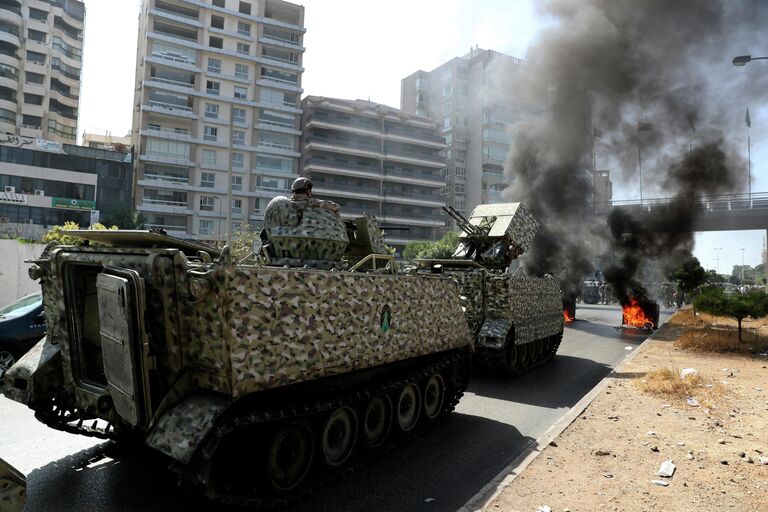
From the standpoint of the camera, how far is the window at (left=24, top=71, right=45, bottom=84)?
47.1 m

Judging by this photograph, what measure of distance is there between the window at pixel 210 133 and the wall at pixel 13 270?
3164cm

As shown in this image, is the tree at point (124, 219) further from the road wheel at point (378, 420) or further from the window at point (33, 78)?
the road wheel at point (378, 420)

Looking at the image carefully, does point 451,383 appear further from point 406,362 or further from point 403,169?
point 403,169

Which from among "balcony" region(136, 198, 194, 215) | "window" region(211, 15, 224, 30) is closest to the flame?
"balcony" region(136, 198, 194, 215)

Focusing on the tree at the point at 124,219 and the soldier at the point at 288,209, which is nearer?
the soldier at the point at 288,209

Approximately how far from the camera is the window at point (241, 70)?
48.2 meters

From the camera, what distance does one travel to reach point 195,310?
160 inches

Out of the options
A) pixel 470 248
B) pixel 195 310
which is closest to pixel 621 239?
pixel 470 248

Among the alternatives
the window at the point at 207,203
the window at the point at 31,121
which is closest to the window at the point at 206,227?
the window at the point at 207,203

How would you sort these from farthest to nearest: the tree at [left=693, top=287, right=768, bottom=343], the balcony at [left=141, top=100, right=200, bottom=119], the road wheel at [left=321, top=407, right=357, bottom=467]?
the balcony at [left=141, top=100, right=200, bottom=119]
the tree at [left=693, top=287, right=768, bottom=343]
the road wheel at [left=321, top=407, right=357, bottom=467]

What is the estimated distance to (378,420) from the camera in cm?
583

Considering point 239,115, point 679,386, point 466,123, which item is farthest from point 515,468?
point 466,123

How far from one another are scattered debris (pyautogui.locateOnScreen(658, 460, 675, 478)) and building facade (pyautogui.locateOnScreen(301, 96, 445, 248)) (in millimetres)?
45810

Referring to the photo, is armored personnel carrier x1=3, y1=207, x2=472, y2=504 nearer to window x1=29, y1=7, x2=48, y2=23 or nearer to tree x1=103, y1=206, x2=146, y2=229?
tree x1=103, y1=206, x2=146, y2=229
